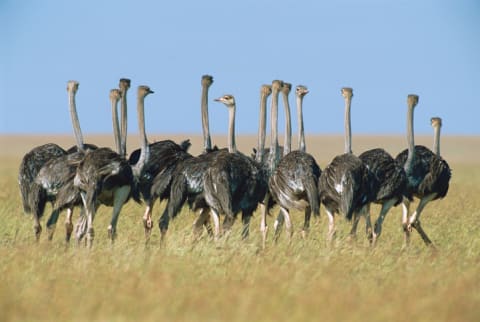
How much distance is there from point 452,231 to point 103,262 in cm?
610

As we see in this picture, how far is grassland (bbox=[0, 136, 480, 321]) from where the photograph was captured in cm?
791

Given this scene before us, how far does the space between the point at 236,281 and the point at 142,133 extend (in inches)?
161

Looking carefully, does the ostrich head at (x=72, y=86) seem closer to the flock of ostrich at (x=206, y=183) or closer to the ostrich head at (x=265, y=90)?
the flock of ostrich at (x=206, y=183)

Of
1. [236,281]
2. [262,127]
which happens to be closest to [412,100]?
[262,127]

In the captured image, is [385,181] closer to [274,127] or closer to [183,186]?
[274,127]

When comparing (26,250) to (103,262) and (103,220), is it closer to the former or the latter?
(103,262)

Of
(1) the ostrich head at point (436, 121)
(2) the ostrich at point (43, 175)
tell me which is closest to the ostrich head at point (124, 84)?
(2) the ostrich at point (43, 175)

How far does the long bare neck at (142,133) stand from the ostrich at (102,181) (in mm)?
451

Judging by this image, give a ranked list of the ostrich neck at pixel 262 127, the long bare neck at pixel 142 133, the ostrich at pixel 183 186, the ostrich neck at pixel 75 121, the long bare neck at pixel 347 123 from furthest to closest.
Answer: the ostrich neck at pixel 262 127
the long bare neck at pixel 347 123
the ostrich neck at pixel 75 121
the long bare neck at pixel 142 133
the ostrich at pixel 183 186

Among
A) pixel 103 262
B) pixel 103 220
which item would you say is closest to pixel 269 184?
pixel 103 262

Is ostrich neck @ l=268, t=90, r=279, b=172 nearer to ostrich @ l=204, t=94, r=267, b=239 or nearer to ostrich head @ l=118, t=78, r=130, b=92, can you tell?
ostrich @ l=204, t=94, r=267, b=239

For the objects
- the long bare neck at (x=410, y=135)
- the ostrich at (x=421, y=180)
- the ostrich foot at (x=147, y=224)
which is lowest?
the ostrich foot at (x=147, y=224)

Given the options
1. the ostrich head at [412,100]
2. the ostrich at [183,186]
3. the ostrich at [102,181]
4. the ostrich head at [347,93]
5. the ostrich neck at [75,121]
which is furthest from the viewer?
the ostrich head at [412,100]

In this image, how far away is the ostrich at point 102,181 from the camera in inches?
441
